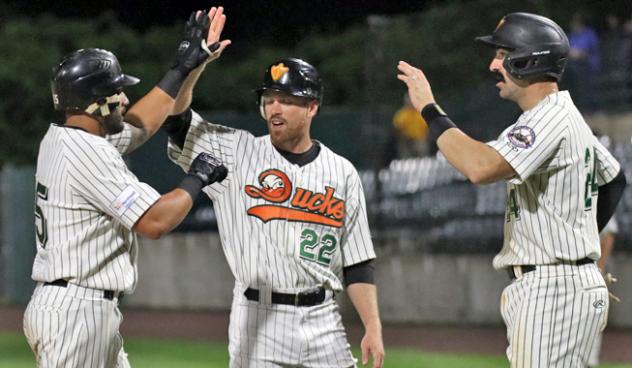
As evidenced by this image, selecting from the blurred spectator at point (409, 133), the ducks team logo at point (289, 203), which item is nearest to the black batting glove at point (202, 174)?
the ducks team logo at point (289, 203)

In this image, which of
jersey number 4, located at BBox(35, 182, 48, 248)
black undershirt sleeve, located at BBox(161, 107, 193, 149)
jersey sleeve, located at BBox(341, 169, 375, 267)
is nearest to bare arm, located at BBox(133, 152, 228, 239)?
jersey number 4, located at BBox(35, 182, 48, 248)

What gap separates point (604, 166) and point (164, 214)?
2049mm

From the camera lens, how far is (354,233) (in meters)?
5.46

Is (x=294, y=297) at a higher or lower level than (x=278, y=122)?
lower

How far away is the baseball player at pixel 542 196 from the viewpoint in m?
4.86

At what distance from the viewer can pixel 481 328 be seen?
41.3ft

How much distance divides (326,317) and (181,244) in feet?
31.6

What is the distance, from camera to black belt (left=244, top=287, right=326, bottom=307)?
5.18 metres

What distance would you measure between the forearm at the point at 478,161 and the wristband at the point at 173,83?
4.24 feet

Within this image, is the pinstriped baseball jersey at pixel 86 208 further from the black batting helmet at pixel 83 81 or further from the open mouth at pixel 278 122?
the open mouth at pixel 278 122

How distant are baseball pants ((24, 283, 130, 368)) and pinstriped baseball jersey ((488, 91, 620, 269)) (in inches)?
70.2

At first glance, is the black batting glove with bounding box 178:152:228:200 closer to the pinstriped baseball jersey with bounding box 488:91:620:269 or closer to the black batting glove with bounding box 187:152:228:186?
the black batting glove with bounding box 187:152:228:186

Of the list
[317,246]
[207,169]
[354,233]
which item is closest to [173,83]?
[207,169]

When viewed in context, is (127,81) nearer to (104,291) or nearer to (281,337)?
(104,291)
